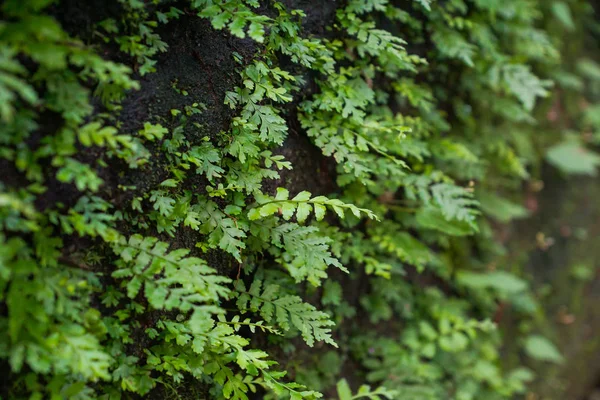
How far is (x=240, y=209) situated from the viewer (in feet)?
7.84

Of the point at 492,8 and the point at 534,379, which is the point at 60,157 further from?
the point at 534,379

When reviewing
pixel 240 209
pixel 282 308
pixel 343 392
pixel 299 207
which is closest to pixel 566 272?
pixel 343 392

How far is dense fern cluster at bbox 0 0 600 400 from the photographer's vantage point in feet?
6.12

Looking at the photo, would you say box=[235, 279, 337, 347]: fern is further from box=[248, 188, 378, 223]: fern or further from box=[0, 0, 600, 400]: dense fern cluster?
box=[248, 188, 378, 223]: fern

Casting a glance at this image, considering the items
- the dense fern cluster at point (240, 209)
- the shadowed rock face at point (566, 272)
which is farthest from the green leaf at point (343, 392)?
the shadowed rock face at point (566, 272)

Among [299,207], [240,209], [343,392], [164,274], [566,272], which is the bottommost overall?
[566,272]

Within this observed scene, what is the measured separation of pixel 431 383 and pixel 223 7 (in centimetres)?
305

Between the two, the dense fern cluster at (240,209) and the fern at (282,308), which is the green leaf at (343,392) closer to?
the dense fern cluster at (240,209)

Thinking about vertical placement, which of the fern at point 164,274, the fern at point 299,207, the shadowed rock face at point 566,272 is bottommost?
the shadowed rock face at point 566,272

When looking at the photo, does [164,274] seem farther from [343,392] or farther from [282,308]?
[343,392]

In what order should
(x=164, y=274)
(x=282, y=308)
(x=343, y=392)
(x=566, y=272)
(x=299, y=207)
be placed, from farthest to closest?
(x=566, y=272)
(x=343, y=392)
(x=282, y=308)
(x=299, y=207)
(x=164, y=274)

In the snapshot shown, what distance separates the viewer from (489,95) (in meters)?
4.25

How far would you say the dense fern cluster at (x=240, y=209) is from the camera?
1866 millimetres

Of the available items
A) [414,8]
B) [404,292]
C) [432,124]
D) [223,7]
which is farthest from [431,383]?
[223,7]
